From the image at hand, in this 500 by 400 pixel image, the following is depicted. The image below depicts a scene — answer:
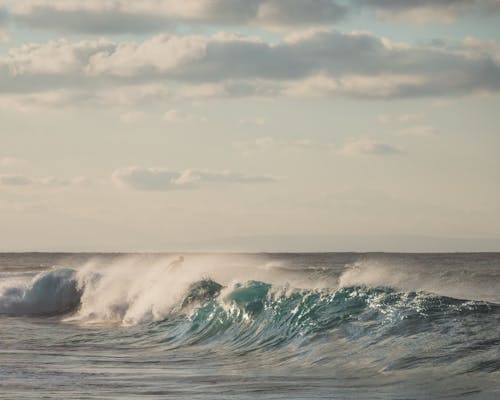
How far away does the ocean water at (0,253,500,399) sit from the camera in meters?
14.9

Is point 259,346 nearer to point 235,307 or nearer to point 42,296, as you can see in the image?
point 235,307

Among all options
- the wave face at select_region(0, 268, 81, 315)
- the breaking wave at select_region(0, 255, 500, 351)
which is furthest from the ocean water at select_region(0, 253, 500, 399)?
the wave face at select_region(0, 268, 81, 315)

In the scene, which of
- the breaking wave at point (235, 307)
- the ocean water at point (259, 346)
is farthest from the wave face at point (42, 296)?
the ocean water at point (259, 346)

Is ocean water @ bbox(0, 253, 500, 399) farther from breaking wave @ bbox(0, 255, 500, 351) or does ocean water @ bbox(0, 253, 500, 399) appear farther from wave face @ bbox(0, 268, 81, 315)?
wave face @ bbox(0, 268, 81, 315)

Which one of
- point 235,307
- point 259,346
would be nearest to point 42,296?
point 235,307

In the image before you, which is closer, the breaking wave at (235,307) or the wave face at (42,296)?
the breaking wave at (235,307)

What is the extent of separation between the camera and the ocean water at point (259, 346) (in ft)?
49.0

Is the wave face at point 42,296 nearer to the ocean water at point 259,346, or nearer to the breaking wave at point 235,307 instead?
the breaking wave at point 235,307

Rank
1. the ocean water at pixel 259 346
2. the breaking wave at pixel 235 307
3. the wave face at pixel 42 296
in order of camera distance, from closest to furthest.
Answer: the ocean water at pixel 259 346 → the breaking wave at pixel 235 307 → the wave face at pixel 42 296

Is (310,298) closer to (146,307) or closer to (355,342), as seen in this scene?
(355,342)

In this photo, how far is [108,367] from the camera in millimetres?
18031

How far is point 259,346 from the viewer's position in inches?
865

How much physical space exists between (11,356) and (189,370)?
168 inches

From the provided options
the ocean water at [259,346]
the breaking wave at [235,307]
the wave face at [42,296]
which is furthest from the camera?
the wave face at [42,296]
